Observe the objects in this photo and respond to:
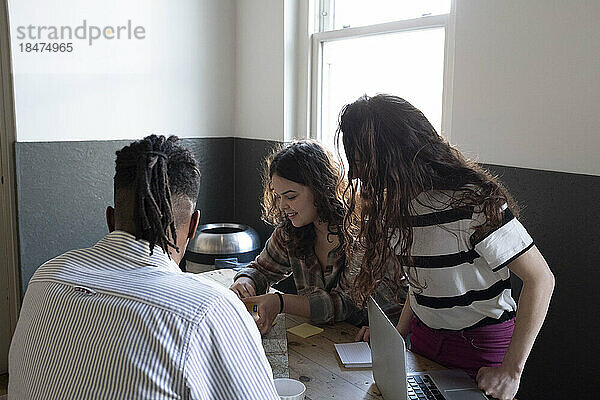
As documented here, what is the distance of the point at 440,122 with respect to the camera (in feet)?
7.70

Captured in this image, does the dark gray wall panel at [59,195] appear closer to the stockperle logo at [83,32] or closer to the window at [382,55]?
the stockperle logo at [83,32]

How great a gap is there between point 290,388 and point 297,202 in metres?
0.73

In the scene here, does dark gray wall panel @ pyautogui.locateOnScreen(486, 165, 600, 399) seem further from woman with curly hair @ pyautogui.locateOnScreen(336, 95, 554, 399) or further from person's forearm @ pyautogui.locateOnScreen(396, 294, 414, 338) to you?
person's forearm @ pyautogui.locateOnScreen(396, 294, 414, 338)

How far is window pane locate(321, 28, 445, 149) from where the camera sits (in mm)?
2398

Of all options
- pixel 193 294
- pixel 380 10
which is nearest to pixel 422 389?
pixel 193 294

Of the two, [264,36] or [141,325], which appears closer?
[141,325]

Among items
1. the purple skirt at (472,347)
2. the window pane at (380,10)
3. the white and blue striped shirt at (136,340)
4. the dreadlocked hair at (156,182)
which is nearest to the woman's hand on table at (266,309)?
the purple skirt at (472,347)

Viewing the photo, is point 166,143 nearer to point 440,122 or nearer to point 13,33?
point 440,122

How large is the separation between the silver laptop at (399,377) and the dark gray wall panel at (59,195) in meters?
1.91

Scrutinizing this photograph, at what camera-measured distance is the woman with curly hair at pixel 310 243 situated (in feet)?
6.21

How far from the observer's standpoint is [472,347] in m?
1.57

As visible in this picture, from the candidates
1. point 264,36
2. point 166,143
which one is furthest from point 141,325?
point 264,36

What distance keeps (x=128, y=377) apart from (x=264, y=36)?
8.27 feet

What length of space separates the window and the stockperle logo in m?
0.88
